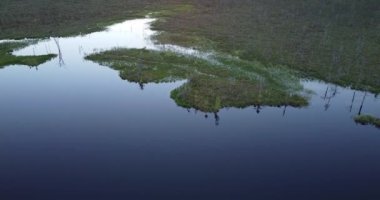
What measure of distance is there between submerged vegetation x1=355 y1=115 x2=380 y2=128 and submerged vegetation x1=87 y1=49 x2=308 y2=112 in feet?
22.4

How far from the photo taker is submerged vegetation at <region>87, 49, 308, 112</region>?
172 feet

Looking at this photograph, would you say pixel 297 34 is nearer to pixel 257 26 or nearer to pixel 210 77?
pixel 257 26

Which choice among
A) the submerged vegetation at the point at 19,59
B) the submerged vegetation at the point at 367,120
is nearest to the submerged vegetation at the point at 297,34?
the submerged vegetation at the point at 367,120

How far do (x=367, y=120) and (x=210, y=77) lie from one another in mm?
22386

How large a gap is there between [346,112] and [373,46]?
1081 inches

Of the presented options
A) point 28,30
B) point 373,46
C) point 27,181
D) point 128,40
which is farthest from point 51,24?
point 373,46

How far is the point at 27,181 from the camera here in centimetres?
3678

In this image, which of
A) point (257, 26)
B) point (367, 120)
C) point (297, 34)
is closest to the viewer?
point (367, 120)

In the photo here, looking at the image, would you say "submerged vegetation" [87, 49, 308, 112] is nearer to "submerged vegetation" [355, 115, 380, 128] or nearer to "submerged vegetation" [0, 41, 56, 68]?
"submerged vegetation" [355, 115, 380, 128]

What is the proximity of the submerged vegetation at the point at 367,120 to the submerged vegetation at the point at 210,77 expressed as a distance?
22.4ft

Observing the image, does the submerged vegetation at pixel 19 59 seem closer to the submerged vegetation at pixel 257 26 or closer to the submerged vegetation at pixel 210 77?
the submerged vegetation at pixel 210 77

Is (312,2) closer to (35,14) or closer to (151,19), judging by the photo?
(151,19)

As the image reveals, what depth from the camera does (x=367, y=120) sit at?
48031 millimetres

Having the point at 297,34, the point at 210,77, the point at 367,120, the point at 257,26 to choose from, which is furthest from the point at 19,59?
the point at 367,120
